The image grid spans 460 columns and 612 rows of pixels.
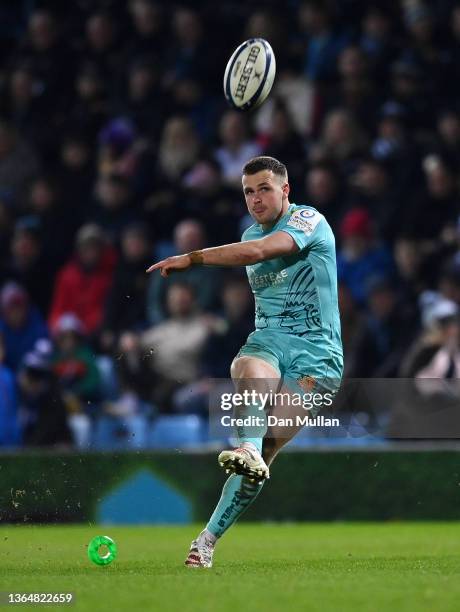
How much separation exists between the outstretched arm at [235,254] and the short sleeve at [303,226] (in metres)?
0.07

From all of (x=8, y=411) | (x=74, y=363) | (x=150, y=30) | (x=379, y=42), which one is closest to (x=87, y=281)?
(x=74, y=363)

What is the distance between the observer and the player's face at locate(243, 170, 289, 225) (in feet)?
26.0

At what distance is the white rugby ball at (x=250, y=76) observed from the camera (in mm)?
9242

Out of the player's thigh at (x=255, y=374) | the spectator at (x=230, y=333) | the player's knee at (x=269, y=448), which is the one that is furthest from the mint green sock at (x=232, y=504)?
the spectator at (x=230, y=333)

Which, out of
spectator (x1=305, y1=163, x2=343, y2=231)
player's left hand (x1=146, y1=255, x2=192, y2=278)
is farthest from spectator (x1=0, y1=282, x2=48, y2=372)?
player's left hand (x1=146, y1=255, x2=192, y2=278)

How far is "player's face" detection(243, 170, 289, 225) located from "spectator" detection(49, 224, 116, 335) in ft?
23.9

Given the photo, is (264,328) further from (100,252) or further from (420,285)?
(100,252)

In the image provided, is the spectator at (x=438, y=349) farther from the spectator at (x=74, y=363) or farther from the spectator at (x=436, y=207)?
the spectator at (x=74, y=363)

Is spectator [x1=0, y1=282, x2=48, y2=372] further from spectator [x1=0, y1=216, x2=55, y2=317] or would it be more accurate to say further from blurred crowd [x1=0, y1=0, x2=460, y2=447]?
spectator [x1=0, y1=216, x2=55, y2=317]

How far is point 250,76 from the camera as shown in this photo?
9352mm

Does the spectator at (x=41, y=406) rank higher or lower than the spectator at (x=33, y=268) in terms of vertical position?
lower

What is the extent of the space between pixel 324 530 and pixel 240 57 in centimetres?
419

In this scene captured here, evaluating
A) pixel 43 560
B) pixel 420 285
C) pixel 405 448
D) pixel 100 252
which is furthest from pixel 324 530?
pixel 100 252

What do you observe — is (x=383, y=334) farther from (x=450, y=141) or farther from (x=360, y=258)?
(x=450, y=141)
